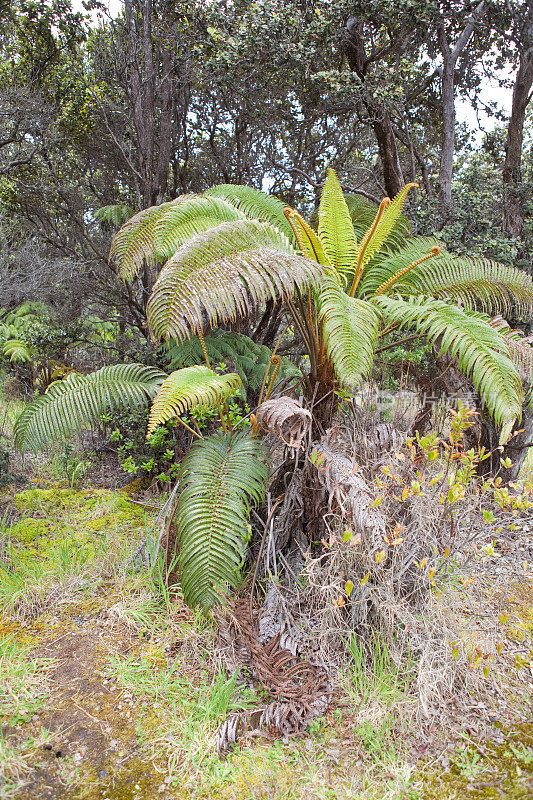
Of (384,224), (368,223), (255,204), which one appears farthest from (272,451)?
(368,223)

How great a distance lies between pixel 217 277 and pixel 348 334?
64 centimetres

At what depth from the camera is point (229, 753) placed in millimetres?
1713

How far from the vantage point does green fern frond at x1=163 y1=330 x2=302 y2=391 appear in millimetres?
3211

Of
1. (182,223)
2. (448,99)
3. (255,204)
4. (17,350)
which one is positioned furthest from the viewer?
(17,350)

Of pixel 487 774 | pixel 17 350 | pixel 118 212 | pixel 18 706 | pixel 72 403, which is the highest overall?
pixel 118 212

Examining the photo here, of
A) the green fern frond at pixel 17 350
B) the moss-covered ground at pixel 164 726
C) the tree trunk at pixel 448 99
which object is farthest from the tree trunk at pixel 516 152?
the green fern frond at pixel 17 350

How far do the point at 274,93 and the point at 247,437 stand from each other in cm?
309

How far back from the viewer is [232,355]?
10.6 ft

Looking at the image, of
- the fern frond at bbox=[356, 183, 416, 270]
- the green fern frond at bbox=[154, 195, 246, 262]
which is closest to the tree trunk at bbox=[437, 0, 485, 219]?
the fern frond at bbox=[356, 183, 416, 270]

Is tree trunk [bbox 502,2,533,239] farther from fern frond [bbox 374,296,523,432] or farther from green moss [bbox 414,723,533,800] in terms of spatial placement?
green moss [bbox 414,723,533,800]

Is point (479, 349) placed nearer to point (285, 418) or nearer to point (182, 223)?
point (285, 418)

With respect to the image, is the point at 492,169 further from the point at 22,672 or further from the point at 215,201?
the point at 22,672

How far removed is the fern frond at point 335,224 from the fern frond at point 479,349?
1.70 feet

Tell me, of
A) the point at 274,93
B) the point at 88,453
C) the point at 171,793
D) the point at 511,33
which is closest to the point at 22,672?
the point at 171,793
